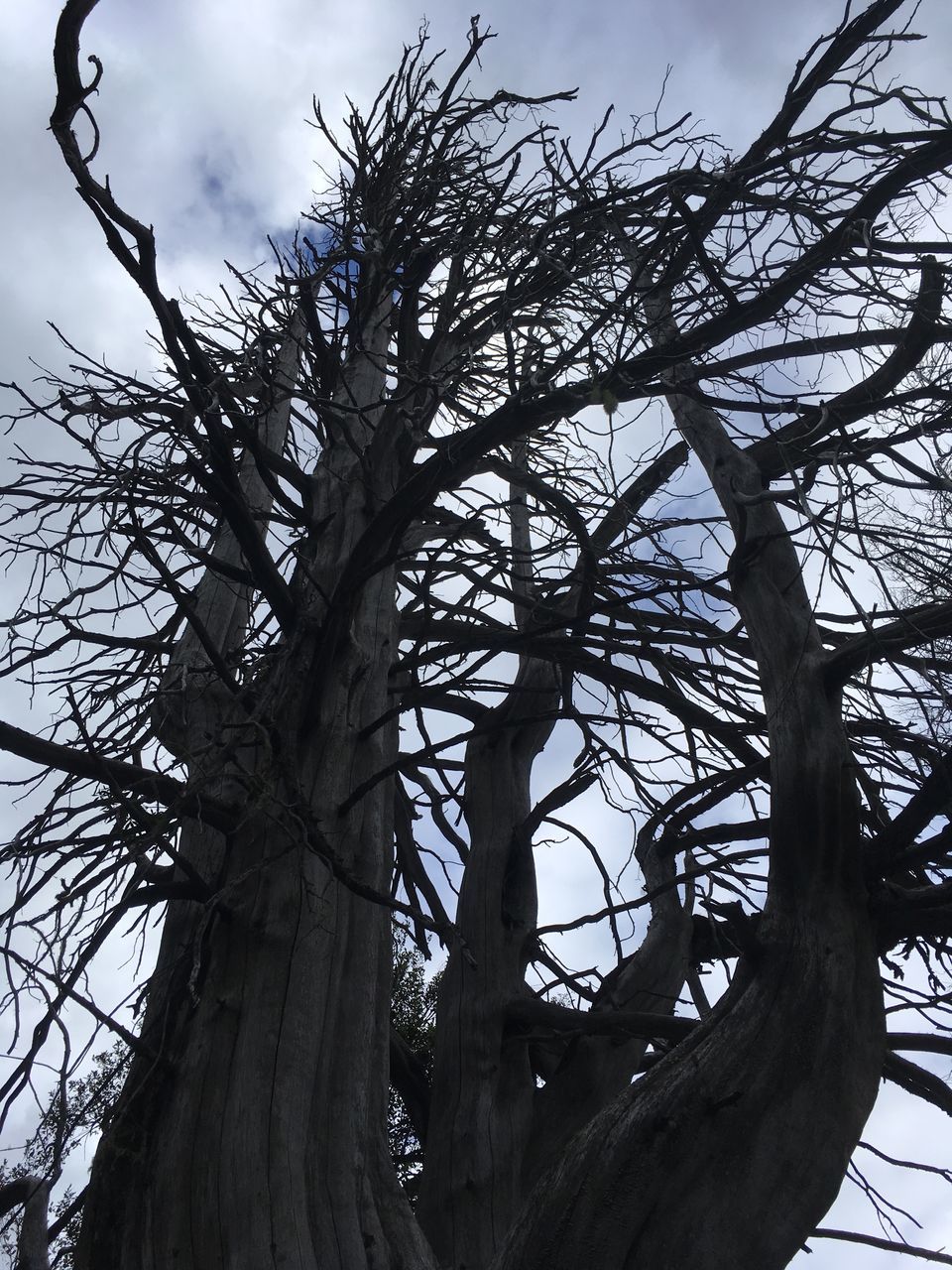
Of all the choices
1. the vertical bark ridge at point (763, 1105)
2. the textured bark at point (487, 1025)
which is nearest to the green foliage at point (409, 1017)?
the textured bark at point (487, 1025)

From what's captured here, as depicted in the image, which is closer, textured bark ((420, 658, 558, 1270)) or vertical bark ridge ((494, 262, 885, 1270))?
vertical bark ridge ((494, 262, 885, 1270))

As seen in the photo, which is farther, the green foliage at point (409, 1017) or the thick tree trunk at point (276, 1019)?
the green foliage at point (409, 1017)

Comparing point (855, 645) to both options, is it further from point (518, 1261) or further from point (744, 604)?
point (518, 1261)

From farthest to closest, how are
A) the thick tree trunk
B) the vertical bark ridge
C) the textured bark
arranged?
1. the textured bark
2. the thick tree trunk
3. the vertical bark ridge

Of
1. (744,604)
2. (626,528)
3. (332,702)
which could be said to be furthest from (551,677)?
(744,604)

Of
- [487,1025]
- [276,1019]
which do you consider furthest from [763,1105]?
[487,1025]

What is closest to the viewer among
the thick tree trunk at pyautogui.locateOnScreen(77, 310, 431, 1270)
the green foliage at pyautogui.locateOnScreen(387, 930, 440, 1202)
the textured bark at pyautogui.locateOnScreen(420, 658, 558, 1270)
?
the thick tree trunk at pyautogui.locateOnScreen(77, 310, 431, 1270)

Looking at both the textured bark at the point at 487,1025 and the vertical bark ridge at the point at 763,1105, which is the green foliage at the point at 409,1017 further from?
the vertical bark ridge at the point at 763,1105

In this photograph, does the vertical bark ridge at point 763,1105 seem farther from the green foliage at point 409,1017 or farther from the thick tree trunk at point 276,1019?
the green foliage at point 409,1017

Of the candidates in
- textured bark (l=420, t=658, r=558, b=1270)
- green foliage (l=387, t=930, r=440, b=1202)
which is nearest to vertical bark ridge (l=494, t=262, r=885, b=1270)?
textured bark (l=420, t=658, r=558, b=1270)

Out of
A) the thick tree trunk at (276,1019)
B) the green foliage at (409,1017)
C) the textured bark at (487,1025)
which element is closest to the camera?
the thick tree trunk at (276,1019)

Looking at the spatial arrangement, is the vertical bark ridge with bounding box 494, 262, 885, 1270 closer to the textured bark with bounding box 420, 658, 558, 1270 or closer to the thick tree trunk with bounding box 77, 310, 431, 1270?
the thick tree trunk with bounding box 77, 310, 431, 1270

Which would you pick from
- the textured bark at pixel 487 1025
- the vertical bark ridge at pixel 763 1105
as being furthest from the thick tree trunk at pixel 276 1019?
the vertical bark ridge at pixel 763 1105

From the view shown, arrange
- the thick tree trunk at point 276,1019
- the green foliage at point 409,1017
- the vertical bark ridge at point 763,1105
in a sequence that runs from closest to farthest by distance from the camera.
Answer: the vertical bark ridge at point 763,1105, the thick tree trunk at point 276,1019, the green foliage at point 409,1017
